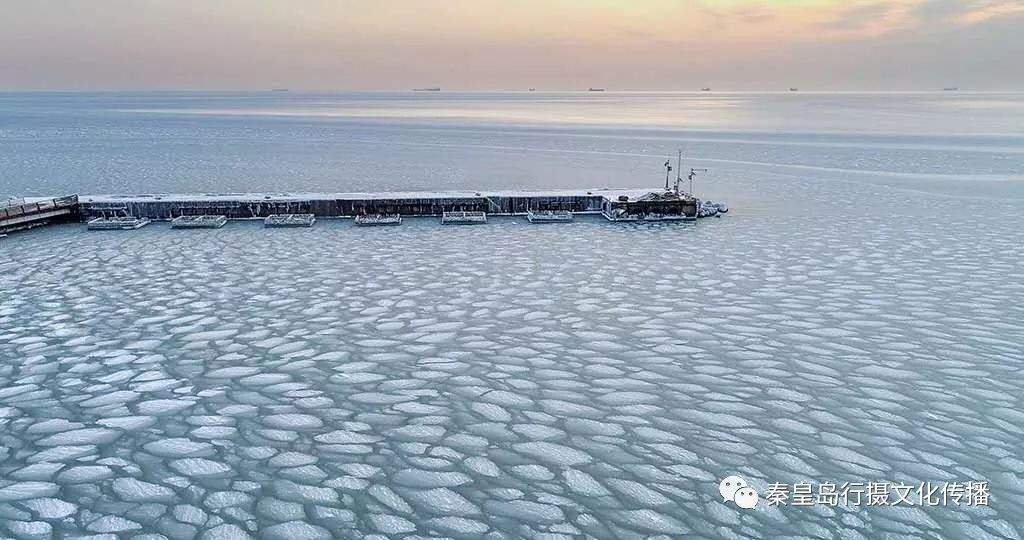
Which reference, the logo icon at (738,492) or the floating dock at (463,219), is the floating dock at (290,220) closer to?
the floating dock at (463,219)

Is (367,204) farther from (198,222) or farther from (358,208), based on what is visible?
(198,222)

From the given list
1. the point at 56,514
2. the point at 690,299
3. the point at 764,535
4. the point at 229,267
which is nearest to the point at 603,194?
the point at 690,299

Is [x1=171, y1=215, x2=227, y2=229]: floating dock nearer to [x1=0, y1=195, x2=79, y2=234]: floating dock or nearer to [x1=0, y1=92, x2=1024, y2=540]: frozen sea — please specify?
[x1=0, y1=92, x2=1024, y2=540]: frozen sea

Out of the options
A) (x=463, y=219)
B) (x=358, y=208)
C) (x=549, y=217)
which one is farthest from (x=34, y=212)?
(x=549, y=217)

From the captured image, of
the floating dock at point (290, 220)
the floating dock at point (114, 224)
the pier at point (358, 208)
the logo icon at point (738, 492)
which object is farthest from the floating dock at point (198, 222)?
the logo icon at point (738, 492)

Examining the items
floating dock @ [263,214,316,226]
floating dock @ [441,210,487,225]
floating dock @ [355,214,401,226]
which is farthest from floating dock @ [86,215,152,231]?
floating dock @ [441,210,487,225]

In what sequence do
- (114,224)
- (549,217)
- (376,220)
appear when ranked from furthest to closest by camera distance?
(549,217), (376,220), (114,224)
